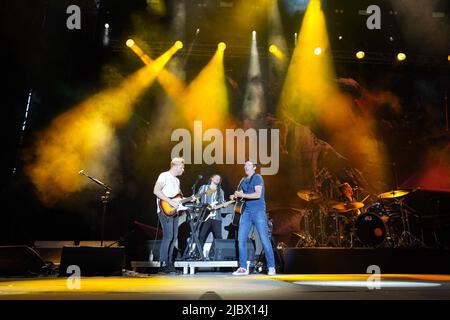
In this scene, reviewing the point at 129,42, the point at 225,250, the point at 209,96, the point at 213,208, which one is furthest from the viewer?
the point at 209,96

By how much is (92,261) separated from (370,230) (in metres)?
5.32

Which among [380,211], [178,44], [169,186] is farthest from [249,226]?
[178,44]

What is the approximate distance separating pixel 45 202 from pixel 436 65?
10854mm

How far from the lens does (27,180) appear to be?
10.8m

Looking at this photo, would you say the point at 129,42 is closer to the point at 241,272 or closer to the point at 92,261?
the point at 92,261

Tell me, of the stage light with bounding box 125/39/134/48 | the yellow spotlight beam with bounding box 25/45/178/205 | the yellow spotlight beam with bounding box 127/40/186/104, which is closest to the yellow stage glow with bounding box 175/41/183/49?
the yellow spotlight beam with bounding box 127/40/186/104

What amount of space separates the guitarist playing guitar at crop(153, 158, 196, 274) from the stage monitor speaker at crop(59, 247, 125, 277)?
2.40 ft

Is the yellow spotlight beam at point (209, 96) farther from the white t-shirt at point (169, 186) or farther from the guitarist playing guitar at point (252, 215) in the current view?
the guitarist playing guitar at point (252, 215)

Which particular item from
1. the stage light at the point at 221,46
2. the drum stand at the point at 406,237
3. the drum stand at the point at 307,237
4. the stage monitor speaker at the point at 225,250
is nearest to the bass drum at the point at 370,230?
the drum stand at the point at 406,237

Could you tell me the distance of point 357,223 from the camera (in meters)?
9.05

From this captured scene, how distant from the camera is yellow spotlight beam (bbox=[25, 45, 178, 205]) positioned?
433 inches

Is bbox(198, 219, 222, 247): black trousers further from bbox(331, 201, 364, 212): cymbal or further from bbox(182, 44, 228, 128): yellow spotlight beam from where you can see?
bbox(182, 44, 228, 128): yellow spotlight beam

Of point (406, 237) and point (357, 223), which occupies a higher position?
point (357, 223)

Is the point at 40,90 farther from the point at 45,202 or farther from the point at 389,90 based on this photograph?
the point at 389,90
